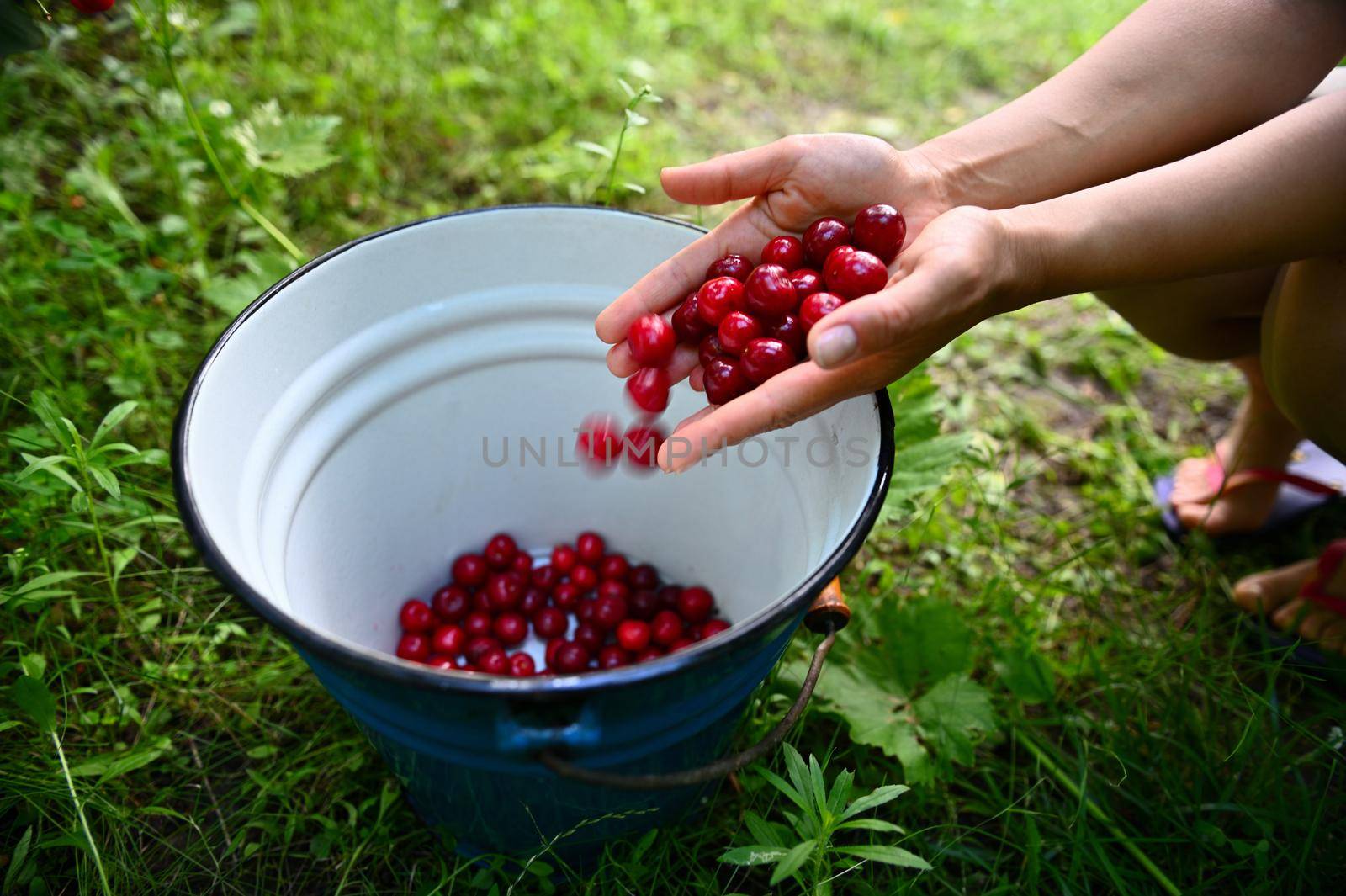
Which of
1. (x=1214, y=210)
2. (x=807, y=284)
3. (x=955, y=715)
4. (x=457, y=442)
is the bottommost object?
(x=955, y=715)

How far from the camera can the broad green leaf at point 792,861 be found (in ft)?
4.19

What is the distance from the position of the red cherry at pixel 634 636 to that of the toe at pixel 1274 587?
1.50 metres

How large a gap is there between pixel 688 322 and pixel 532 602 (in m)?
0.89

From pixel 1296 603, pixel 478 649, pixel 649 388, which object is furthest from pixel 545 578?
pixel 1296 603

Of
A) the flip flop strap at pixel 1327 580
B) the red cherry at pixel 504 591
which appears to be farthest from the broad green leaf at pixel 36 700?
the flip flop strap at pixel 1327 580

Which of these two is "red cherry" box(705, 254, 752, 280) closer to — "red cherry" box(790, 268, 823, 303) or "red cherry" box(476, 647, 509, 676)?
"red cherry" box(790, 268, 823, 303)

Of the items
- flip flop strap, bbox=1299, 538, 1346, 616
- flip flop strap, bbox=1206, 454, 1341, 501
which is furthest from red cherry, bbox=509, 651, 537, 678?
flip flop strap, bbox=1299, 538, 1346, 616

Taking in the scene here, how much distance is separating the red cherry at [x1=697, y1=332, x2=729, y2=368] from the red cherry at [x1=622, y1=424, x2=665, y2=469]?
31 cm

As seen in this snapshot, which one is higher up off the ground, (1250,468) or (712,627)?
(1250,468)

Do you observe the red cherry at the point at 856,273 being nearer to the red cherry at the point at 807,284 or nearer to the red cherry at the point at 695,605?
the red cherry at the point at 807,284

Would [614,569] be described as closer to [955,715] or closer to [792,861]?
[955,715]

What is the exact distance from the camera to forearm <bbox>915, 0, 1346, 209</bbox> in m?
1.82

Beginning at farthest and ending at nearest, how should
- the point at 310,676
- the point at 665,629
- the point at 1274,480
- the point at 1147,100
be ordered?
the point at 1274,480
the point at 665,629
the point at 310,676
the point at 1147,100

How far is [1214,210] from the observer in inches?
61.6
